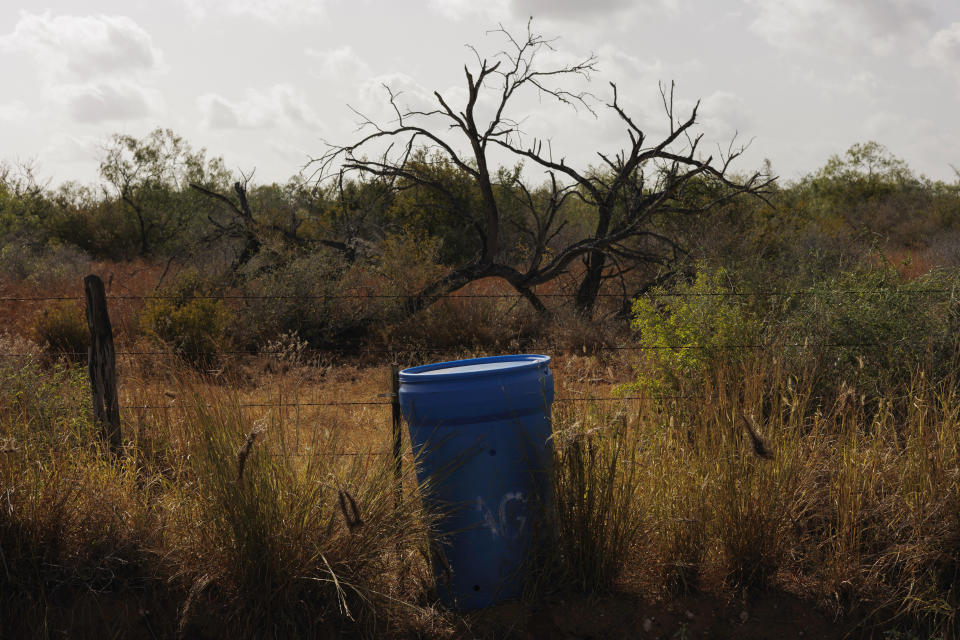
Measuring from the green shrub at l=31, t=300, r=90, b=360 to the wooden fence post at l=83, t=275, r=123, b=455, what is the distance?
5.96 metres

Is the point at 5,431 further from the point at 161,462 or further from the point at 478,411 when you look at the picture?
the point at 478,411

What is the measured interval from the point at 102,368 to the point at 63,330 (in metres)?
6.24

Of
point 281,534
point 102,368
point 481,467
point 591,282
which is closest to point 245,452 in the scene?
point 281,534

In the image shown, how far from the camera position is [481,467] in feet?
11.0

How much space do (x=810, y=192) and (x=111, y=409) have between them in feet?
114

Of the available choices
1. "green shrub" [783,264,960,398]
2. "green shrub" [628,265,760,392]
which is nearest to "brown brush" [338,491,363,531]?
"green shrub" [628,265,760,392]

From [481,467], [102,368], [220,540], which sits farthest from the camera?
[102,368]

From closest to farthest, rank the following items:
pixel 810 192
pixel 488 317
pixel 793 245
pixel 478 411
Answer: pixel 478 411 < pixel 488 317 < pixel 793 245 < pixel 810 192

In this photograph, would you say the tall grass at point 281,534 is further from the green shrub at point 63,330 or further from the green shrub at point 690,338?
the green shrub at point 63,330

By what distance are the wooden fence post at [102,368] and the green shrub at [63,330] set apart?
19.5 feet

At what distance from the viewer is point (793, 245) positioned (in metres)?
12.9

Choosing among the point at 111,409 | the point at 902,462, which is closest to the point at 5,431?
the point at 111,409

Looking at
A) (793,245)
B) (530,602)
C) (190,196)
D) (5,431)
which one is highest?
(190,196)

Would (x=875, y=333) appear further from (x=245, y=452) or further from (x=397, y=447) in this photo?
(x=245, y=452)
